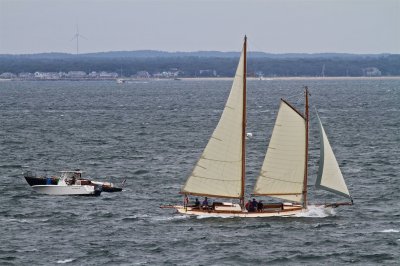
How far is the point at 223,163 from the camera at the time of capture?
233 ft

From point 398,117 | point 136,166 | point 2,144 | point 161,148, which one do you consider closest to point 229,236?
point 136,166

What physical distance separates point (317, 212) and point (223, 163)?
25.5 ft

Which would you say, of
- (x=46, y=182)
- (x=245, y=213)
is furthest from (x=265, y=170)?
(x=46, y=182)

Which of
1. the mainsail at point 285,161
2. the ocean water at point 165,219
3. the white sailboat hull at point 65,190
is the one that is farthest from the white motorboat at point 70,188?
the mainsail at point 285,161

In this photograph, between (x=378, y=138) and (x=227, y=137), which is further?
(x=378, y=138)

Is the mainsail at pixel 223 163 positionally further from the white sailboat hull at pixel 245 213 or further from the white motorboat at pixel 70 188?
the white motorboat at pixel 70 188

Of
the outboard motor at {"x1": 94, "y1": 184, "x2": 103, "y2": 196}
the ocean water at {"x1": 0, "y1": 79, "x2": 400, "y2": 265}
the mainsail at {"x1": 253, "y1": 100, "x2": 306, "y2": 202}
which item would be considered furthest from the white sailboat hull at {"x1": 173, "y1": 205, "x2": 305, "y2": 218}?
the outboard motor at {"x1": 94, "y1": 184, "x2": 103, "y2": 196}

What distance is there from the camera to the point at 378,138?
134 metres

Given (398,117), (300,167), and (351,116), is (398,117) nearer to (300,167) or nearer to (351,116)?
(351,116)

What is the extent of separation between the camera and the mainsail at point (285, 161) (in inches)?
2783

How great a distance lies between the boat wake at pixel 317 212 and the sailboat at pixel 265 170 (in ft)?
1.21

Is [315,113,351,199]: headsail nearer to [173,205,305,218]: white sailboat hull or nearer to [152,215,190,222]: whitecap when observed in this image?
[173,205,305,218]: white sailboat hull

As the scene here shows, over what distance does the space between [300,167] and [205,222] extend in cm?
785

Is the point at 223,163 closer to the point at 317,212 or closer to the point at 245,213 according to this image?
the point at 245,213
